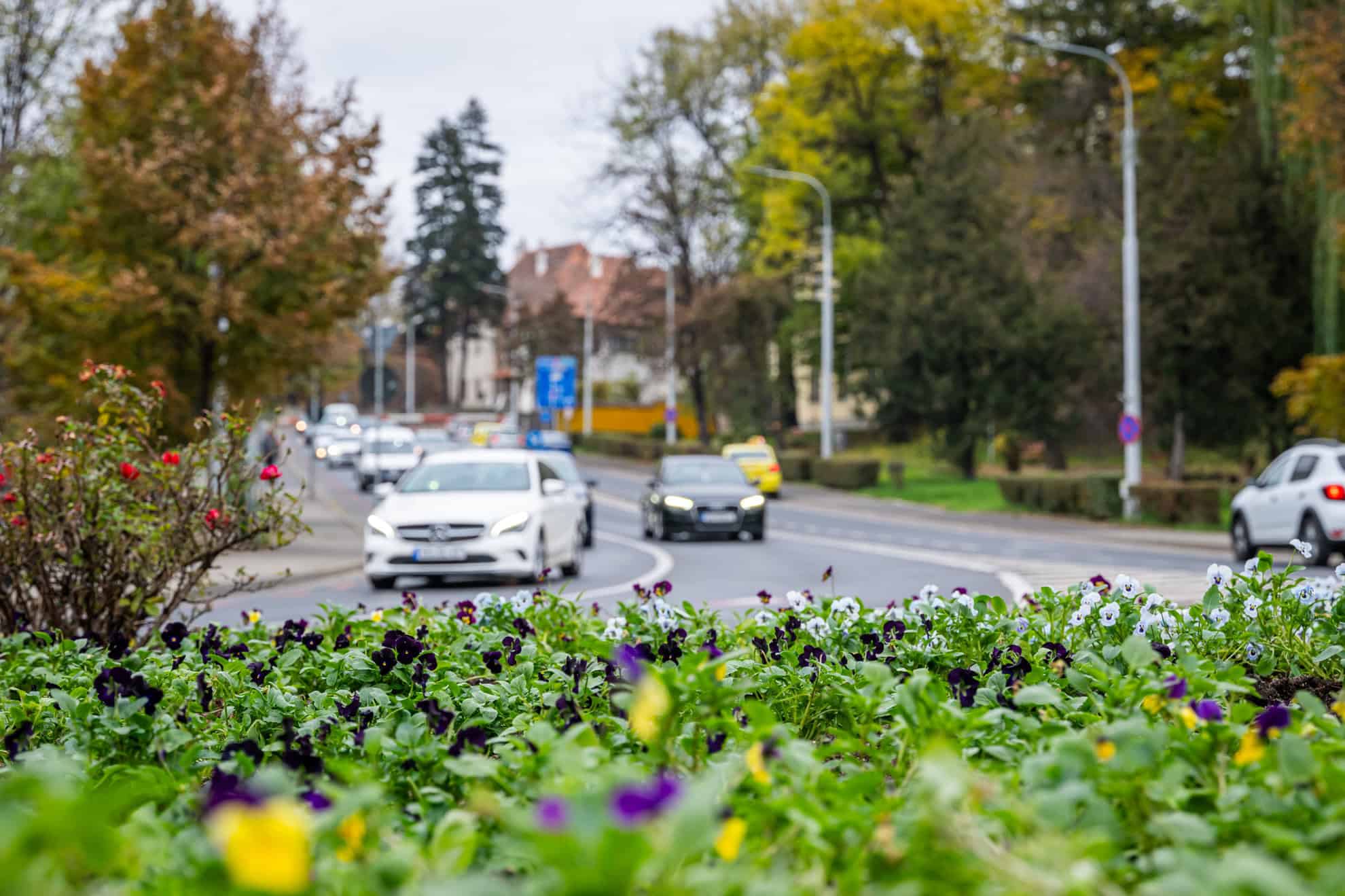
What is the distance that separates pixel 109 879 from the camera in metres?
2.71

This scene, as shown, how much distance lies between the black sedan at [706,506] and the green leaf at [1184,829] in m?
22.8

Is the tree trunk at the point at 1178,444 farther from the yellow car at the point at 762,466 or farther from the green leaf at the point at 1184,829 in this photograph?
the green leaf at the point at 1184,829

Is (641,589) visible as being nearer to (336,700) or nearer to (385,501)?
(336,700)

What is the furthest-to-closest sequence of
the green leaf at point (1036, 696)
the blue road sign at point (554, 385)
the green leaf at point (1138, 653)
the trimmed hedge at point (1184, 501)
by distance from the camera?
1. the blue road sign at point (554, 385)
2. the trimmed hedge at point (1184, 501)
3. the green leaf at point (1138, 653)
4. the green leaf at point (1036, 696)

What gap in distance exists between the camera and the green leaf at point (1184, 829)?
283 cm

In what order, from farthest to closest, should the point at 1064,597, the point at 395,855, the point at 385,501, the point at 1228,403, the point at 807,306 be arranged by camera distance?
the point at 807,306
the point at 1228,403
the point at 385,501
the point at 1064,597
the point at 395,855

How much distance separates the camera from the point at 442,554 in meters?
16.9

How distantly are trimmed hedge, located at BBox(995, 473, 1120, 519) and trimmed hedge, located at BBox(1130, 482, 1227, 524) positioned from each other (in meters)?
1.14

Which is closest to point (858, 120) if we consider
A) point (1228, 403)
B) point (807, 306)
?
point (807, 306)

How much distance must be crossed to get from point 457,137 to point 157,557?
10292cm

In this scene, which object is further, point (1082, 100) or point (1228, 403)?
point (1082, 100)

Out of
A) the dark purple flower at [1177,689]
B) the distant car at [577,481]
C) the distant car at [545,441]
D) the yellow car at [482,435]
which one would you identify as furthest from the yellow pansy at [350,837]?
the yellow car at [482,435]

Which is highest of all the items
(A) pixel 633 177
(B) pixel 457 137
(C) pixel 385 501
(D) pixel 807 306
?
(B) pixel 457 137

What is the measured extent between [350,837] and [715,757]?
3.91ft
